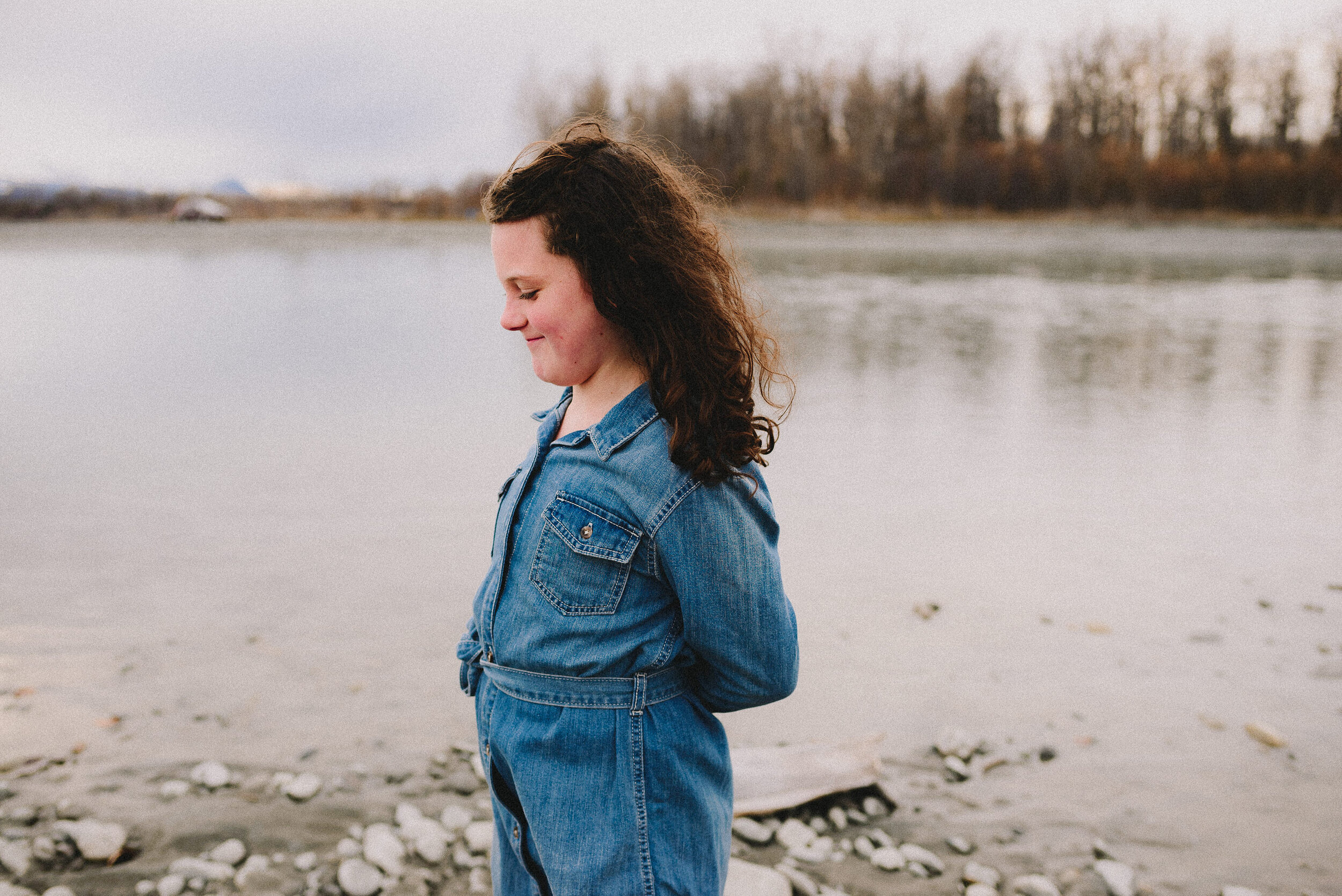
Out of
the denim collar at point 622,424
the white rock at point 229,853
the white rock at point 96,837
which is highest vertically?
the denim collar at point 622,424

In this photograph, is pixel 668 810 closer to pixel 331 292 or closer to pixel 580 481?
pixel 580 481

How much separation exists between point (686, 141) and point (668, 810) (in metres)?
58.5

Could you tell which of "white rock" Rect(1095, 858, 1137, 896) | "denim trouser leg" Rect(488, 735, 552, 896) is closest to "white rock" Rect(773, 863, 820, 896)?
"white rock" Rect(1095, 858, 1137, 896)

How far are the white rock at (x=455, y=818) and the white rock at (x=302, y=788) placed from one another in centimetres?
44

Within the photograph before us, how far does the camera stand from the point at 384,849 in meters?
2.93

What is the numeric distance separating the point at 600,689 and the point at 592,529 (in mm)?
251

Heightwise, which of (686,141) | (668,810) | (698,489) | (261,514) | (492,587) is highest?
(686,141)

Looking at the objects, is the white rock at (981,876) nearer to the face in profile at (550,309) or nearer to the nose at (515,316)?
the face in profile at (550,309)

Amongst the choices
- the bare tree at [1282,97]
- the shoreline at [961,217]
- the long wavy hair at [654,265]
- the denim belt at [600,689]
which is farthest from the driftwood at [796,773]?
the bare tree at [1282,97]

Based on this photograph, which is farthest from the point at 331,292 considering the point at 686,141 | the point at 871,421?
the point at 686,141

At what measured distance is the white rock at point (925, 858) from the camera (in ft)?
9.64

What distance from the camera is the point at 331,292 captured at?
17969mm

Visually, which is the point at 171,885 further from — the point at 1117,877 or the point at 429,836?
the point at 1117,877

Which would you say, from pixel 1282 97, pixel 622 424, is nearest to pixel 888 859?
pixel 622 424
